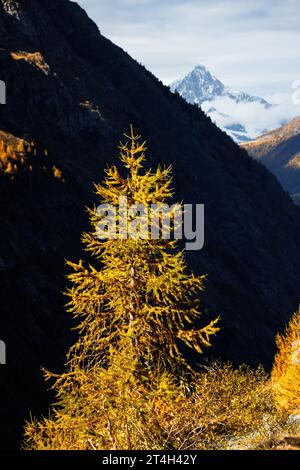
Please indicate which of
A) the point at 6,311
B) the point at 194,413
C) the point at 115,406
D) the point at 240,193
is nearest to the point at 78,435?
the point at 115,406

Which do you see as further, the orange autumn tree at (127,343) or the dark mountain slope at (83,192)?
the dark mountain slope at (83,192)

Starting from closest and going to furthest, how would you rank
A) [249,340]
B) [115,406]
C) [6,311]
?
[115,406]
[6,311]
[249,340]

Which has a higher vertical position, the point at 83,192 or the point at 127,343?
the point at 83,192

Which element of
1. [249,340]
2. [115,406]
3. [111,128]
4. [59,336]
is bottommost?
[249,340]

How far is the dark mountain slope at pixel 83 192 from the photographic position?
47.2 metres

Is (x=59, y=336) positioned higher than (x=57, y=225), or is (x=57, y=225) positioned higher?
(x=57, y=225)

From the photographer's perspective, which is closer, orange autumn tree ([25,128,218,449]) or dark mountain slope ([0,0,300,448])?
orange autumn tree ([25,128,218,449])

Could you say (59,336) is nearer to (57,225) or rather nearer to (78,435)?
(57,225)

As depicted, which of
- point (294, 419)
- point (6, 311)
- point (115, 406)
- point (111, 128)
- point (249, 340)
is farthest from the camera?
point (111, 128)

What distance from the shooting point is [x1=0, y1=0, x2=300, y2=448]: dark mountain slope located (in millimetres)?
47156

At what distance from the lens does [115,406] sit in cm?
Result: 1342

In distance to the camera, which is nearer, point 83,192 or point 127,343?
point 127,343

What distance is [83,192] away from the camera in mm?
67625

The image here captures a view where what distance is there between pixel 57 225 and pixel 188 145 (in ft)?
241
